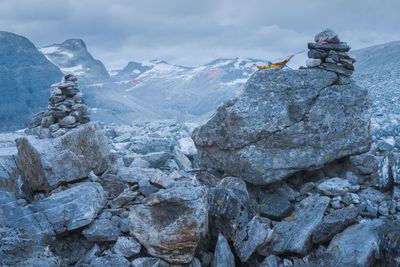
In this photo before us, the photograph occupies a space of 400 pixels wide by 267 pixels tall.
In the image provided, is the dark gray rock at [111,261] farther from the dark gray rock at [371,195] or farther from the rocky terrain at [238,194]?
the dark gray rock at [371,195]

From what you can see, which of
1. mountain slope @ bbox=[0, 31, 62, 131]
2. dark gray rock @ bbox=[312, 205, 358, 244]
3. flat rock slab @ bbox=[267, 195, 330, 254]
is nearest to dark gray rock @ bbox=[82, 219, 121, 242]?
flat rock slab @ bbox=[267, 195, 330, 254]

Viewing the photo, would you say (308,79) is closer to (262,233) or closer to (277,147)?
(277,147)

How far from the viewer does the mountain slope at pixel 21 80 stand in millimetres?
83125

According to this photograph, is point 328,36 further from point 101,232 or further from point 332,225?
point 101,232

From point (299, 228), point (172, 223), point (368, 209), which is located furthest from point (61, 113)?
point (368, 209)

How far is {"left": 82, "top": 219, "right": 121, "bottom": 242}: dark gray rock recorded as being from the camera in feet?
17.6

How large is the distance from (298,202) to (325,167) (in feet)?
5.85

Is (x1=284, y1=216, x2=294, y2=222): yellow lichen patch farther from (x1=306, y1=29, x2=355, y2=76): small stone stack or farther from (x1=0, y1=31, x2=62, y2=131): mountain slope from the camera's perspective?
(x1=0, y1=31, x2=62, y2=131): mountain slope

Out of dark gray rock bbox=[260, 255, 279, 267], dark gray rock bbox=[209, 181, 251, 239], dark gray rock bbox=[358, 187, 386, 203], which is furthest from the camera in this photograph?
dark gray rock bbox=[358, 187, 386, 203]

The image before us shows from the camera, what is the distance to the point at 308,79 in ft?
25.2

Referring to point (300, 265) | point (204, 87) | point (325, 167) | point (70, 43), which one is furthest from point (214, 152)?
point (70, 43)

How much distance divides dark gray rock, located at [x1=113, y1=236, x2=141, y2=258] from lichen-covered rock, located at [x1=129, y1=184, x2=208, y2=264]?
0.12m

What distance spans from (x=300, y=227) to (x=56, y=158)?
7554 mm

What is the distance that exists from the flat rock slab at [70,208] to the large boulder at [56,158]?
2187mm
